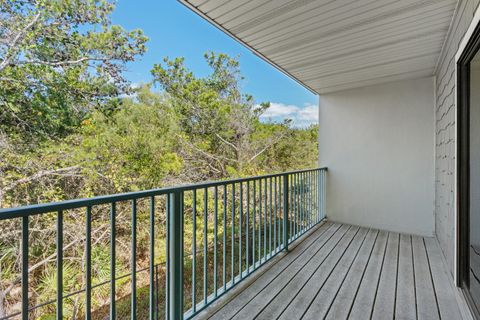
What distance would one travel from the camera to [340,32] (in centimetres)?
248

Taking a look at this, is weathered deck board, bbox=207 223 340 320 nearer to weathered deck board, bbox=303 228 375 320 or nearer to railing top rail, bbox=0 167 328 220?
weathered deck board, bbox=303 228 375 320

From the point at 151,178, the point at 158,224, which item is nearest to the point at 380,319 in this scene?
the point at 158,224

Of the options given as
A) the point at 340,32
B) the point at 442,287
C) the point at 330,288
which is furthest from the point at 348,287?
the point at 340,32

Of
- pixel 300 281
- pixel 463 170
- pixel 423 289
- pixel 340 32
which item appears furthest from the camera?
pixel 340 32

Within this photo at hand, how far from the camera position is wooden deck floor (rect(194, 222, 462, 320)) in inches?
72.2

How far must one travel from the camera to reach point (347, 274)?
243cm

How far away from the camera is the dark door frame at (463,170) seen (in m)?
1.96

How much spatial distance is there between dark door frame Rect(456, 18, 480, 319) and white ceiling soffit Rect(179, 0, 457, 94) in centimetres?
60

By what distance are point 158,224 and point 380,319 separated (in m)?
6.30

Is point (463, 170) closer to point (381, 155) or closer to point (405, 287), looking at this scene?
point (405, 287)

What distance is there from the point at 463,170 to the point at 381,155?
2.05m

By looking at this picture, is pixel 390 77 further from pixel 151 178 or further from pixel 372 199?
pixel 151 178

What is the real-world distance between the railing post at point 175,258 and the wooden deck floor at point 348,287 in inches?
11.5

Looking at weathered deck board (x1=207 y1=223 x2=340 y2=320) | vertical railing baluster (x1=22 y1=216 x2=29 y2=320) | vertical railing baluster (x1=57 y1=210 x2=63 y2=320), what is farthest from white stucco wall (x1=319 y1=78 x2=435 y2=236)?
vertical railing baluster (x1=22 y1=216 x2=29 y2=320)
